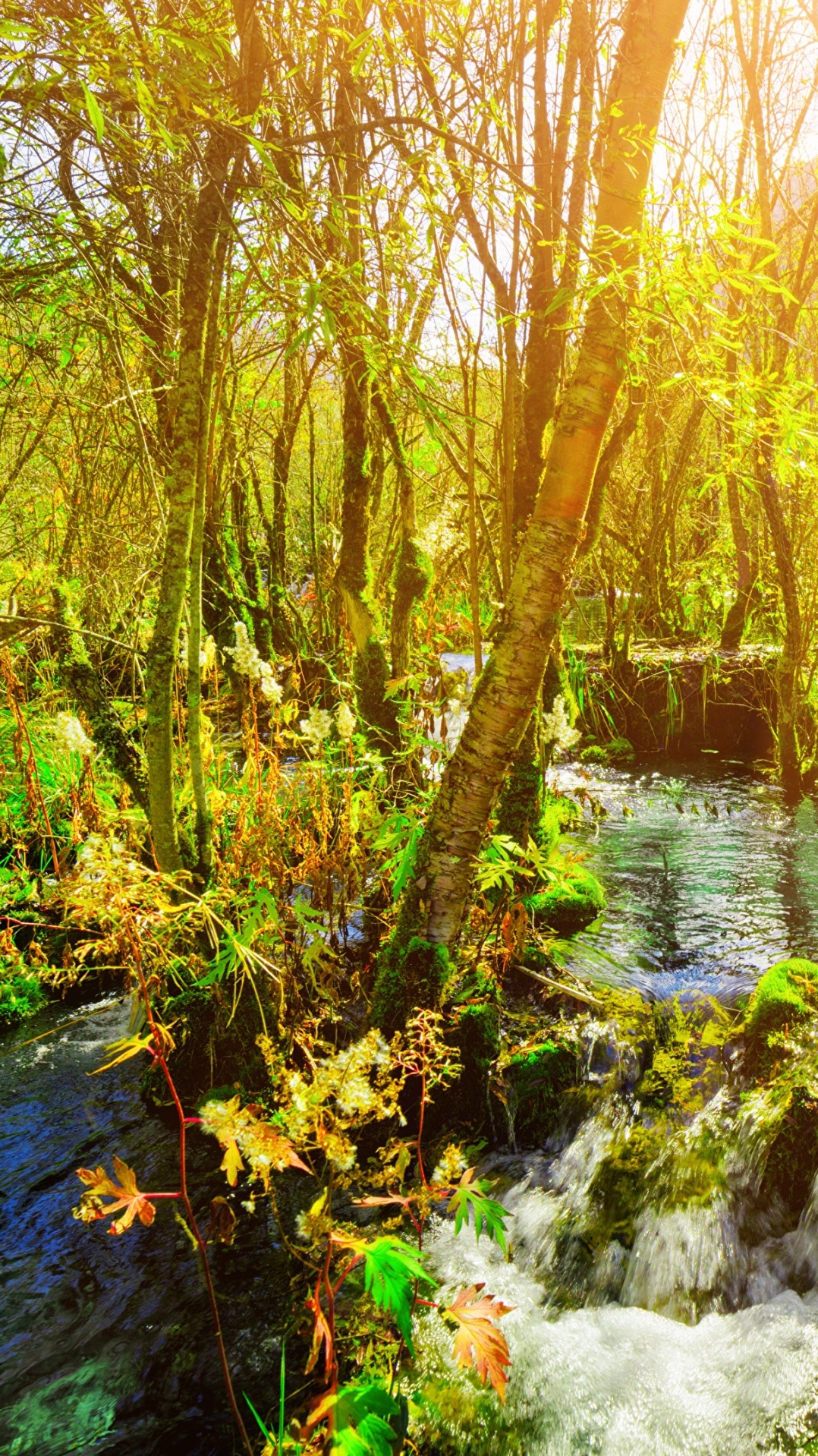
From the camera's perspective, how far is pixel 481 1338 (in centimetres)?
155

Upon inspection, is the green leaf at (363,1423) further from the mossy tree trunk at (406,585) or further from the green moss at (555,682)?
the mossy tree trunk at (406,585)

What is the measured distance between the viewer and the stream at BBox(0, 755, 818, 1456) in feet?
6.72

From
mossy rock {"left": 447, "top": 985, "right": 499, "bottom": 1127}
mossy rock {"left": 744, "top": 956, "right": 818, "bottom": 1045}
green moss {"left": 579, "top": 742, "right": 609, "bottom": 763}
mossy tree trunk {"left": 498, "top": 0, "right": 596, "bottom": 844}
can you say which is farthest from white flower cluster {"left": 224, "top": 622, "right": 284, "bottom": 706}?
green moss {"left": 579, "top": 742, "right": 609, "bottom": 763}

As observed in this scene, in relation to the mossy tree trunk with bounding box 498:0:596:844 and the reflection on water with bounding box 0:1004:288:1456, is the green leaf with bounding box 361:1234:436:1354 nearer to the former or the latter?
the reflection on water with bounding box 0:1004:288:1456

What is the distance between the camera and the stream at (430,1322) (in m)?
2.05

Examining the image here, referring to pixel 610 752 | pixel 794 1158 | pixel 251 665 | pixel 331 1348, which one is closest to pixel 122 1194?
pixel 331 1348

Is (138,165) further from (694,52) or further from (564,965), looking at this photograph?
(694,52)

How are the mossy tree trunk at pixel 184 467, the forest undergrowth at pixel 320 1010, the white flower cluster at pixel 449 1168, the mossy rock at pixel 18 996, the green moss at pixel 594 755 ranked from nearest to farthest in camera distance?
the forest undergrowth at pixel 320 1010 < the white flower cluster at pixel 449 1168 < the mossy tree trunk at pixel 184 467 < the mossy rock at pixel 18 996 < the green moss at pixel 594 755

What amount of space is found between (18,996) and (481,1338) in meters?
3.02

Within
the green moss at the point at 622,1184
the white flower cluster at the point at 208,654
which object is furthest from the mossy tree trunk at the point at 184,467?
the green moss at the point at 622,1184

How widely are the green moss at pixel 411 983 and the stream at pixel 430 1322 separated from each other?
66 cm

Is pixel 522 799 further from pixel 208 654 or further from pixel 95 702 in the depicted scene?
pixel 95 702

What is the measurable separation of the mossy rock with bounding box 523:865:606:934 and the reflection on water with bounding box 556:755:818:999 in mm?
90

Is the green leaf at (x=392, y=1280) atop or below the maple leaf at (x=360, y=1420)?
atop
